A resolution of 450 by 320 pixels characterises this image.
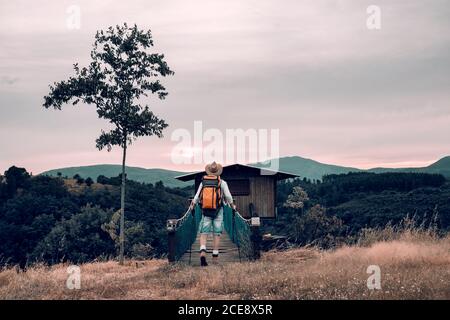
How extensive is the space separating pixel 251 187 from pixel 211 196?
18574 mm

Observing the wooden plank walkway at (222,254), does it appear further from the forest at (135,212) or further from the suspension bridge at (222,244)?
the forest at (135,212)

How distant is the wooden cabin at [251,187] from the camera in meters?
30.3

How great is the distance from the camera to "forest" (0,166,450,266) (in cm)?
4206

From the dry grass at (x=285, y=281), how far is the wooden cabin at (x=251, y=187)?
18.1 metres

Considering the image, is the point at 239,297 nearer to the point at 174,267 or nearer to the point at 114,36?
the point at 174,267

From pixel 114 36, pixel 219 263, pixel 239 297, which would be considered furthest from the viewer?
pixel 114 36

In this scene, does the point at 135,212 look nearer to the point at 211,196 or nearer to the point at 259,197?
the point at 259,197

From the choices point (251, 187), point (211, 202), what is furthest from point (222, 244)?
point (251, 187)

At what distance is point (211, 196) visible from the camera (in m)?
Answer: 12.2

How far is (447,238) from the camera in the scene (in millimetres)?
13398

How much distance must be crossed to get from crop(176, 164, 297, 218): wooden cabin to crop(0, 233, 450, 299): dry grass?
59.2 feet

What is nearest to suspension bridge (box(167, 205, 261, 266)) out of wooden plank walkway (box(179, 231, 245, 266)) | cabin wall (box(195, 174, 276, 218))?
wooden plank walkway (box(179, 231, 245, 266))
